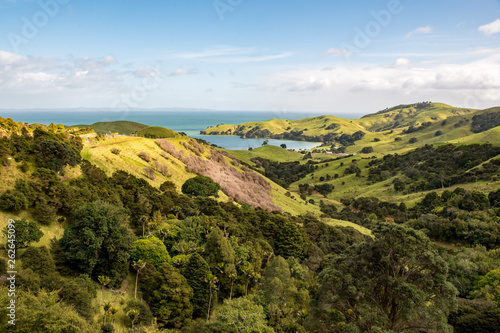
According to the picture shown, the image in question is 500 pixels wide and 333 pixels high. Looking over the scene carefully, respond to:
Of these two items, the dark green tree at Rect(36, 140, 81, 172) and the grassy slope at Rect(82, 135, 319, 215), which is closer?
the dark green tree at Rect(36, 140, 81, 172)

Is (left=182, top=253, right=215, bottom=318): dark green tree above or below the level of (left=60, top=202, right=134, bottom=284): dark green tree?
below

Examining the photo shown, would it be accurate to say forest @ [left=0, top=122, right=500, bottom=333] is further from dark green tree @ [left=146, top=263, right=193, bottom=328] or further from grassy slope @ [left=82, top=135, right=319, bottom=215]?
grassy slope @ [left=82, top=135, right=319, bottom=215]

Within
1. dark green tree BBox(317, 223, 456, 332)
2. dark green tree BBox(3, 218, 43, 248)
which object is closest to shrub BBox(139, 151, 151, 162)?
dark green tree BBox(3, 218, 43, 248)

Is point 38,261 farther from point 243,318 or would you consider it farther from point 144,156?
point 144,156

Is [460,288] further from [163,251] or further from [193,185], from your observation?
[193,185]

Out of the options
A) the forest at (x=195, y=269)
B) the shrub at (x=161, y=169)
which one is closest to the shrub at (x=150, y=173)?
the forest at (x=195, y=269)

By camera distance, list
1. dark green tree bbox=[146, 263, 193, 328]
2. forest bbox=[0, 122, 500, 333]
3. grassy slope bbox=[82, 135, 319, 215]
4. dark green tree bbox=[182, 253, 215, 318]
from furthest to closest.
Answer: grassy slope bbox=[82, 135, 319, 215], dark green tree bbox=[182, 253, 215, 318], dark green tree bbox=[146, 263, 193, 328], forest bbox=[0, 122, 500, 333]

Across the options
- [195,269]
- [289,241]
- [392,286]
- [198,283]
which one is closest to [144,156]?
[289,241]

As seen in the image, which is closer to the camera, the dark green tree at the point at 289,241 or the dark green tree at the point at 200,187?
the dark green tree at the point at 289,241

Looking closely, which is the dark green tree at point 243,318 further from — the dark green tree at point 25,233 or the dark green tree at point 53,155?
the dark green tree at point 53,155
